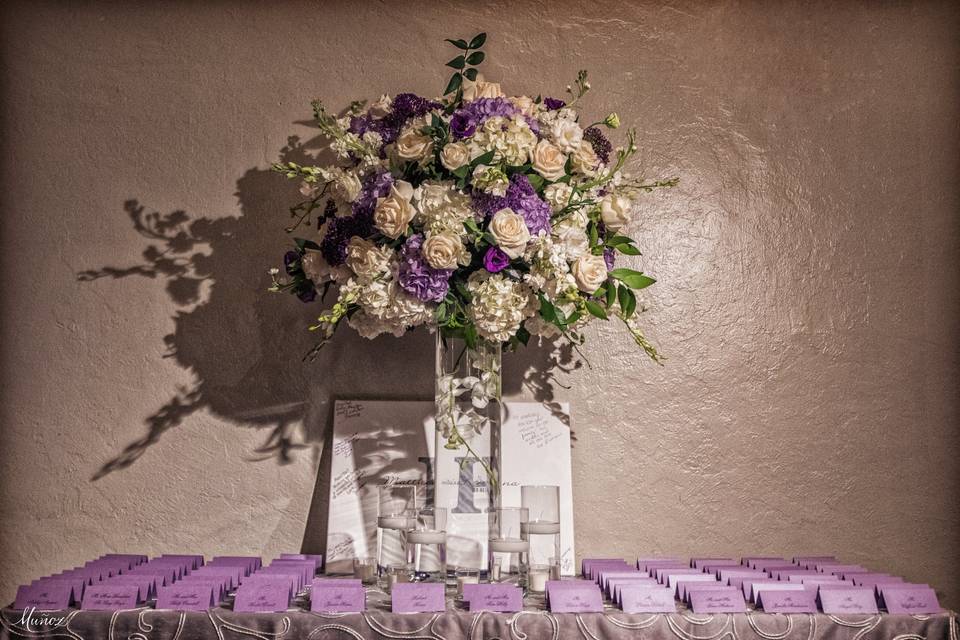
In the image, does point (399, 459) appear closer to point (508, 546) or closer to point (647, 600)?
point (508, 546)

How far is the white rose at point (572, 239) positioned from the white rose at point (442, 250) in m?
0.17

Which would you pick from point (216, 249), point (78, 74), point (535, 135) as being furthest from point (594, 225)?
point (78, 74)

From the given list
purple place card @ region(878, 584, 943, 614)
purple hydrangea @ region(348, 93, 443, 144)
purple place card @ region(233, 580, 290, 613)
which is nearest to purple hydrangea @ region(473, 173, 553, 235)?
purple hydrangea @ region(348, 93, 443, 144)

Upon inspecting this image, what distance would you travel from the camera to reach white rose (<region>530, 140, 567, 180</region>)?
1.47 meters

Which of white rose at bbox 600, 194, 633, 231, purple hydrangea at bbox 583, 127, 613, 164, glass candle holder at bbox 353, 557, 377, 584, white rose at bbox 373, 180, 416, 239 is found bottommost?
glass candle holder at bbox 353, 557, 377, 584

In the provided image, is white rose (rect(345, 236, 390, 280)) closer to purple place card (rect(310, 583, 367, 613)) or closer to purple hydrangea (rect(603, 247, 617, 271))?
purple hydrangea (rect(603, 247, 617, 271))

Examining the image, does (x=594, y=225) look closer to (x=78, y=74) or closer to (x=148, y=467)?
(x=148, y=467)

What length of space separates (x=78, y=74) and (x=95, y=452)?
0.85m

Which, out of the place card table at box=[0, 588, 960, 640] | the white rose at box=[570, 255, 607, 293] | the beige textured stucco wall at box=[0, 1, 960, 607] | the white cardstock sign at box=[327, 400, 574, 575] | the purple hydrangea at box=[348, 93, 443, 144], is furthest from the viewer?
the beige textured stucco wall at box=[0, 1, 960, 607]

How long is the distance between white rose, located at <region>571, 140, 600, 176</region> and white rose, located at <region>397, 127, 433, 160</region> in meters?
0.25

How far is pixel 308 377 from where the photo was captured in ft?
6.32

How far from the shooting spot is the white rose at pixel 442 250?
142 cm

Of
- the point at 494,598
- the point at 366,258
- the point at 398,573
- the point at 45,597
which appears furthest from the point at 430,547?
the point at 45,597

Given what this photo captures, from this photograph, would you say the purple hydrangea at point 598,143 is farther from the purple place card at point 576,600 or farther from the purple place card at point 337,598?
the purple place card at point 337,598
